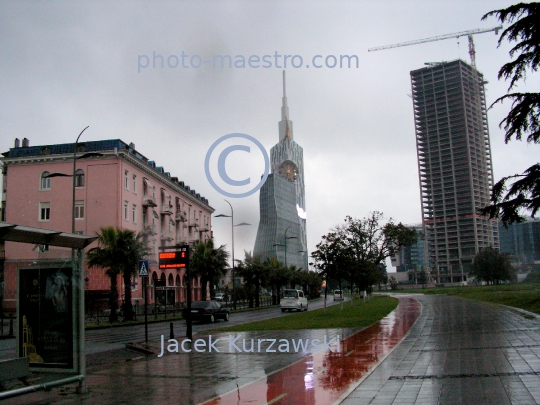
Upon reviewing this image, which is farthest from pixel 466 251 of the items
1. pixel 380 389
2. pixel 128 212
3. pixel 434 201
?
pixel 380 389

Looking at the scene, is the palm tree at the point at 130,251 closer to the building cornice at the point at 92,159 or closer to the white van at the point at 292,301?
the building cornice at the point at 92,159

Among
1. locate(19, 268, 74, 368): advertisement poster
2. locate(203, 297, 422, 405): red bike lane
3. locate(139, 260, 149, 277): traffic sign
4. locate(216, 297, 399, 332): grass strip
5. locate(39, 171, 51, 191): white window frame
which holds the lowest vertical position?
locate(216, 297, 399, 332): grass strip

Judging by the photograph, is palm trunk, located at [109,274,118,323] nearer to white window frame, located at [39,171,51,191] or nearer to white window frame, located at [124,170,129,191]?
white window frame, located at [124,170,129,191]

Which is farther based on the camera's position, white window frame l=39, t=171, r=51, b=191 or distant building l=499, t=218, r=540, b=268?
distant building l=499, t=218, r=540, b=268

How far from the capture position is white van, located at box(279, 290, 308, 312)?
44.5 meters

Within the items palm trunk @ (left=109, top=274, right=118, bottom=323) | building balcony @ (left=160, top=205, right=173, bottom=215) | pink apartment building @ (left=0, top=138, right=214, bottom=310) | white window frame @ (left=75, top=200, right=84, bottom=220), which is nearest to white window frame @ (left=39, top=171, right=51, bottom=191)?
pink apartment building @ (left=0, top=138, right=214, bottom=310)

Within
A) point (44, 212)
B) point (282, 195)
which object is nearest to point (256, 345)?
point (282, 195)

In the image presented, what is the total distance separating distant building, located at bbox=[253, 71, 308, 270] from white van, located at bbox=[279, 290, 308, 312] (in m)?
7.90

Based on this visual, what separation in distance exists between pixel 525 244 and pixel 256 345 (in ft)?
240

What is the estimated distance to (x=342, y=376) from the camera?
10.1 m

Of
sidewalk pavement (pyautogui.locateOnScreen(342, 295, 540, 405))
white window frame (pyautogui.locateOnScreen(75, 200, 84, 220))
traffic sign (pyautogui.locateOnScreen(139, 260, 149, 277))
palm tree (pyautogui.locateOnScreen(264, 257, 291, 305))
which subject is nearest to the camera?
sidewalk pavement (pyautogui.locateOnScreen(342, 295, 540, 405))

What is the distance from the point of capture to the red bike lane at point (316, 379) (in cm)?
821

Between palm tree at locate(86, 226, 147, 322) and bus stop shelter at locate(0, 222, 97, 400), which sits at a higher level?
palm tree at locate(86, 226, 147, 322)

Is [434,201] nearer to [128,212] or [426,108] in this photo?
[426,108]
